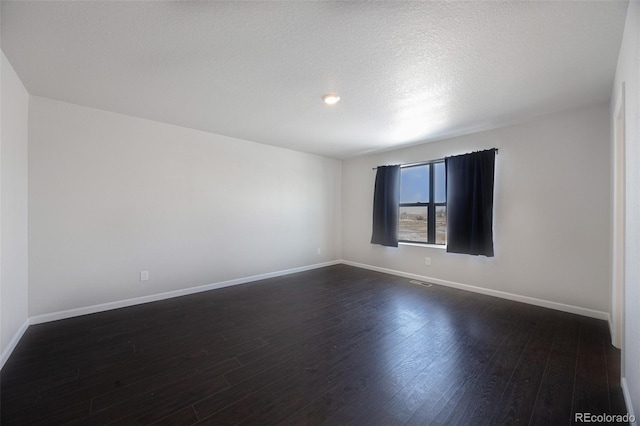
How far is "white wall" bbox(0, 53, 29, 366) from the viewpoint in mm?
2033

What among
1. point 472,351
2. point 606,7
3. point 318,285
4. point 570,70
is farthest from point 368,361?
point 570,70

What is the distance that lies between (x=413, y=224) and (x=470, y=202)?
3.75 feet

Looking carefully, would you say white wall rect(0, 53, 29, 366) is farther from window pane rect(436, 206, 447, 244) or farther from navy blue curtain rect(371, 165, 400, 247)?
window pane rect(436, 206, 447, 244)

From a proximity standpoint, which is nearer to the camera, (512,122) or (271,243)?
(512,122)

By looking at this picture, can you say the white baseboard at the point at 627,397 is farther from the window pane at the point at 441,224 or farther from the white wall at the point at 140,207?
the white wall at the point at 140,207

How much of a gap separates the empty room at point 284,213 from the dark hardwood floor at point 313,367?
19 millimetres

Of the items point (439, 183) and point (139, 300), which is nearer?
point (139, 300)

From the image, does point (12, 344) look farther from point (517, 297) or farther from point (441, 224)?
point (517, 297)

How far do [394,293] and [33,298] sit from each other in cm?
435

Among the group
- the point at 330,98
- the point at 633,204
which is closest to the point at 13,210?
the point at 330,98

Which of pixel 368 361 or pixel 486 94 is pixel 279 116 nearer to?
pixel 486 94

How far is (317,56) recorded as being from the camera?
1.98 meters

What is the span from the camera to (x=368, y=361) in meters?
2.05

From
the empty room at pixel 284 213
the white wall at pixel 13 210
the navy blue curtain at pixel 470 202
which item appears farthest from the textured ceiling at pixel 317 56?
the navy blue curtain at pixel 470 202
